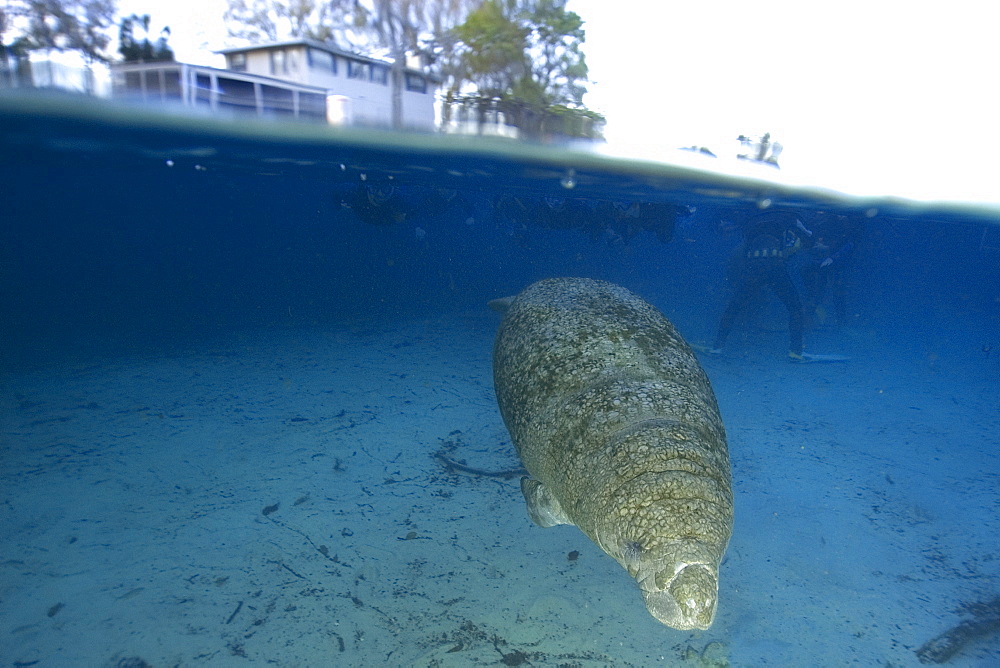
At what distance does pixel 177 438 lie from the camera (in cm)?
640

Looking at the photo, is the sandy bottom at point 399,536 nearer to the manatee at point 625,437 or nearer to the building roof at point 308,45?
the manatee at point 625,437

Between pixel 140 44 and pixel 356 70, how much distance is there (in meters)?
1.80

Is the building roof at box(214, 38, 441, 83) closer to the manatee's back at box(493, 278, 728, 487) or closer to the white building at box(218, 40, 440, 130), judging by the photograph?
the white building at box(218, 40, 440, 130)

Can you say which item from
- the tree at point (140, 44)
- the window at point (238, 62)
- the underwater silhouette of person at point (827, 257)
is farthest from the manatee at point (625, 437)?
the underwater silhouette of person at point (827, 257)

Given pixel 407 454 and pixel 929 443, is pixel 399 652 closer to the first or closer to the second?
pixel 407 454

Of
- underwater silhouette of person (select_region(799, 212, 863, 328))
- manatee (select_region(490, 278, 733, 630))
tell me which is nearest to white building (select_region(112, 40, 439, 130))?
manatee (select_region(490, 278, 733, 630))

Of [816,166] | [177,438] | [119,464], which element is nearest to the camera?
[119,464]

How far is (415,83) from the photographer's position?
17.0 ft

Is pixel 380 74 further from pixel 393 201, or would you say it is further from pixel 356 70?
pixel 393 201

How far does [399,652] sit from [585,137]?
6621mm

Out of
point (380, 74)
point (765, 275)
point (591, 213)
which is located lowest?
point (765, 275)

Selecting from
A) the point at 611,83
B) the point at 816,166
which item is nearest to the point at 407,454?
the point at 611,83

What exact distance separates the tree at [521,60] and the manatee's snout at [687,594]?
4.50m

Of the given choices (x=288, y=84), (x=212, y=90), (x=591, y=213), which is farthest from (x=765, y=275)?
(x=591, y=213)
